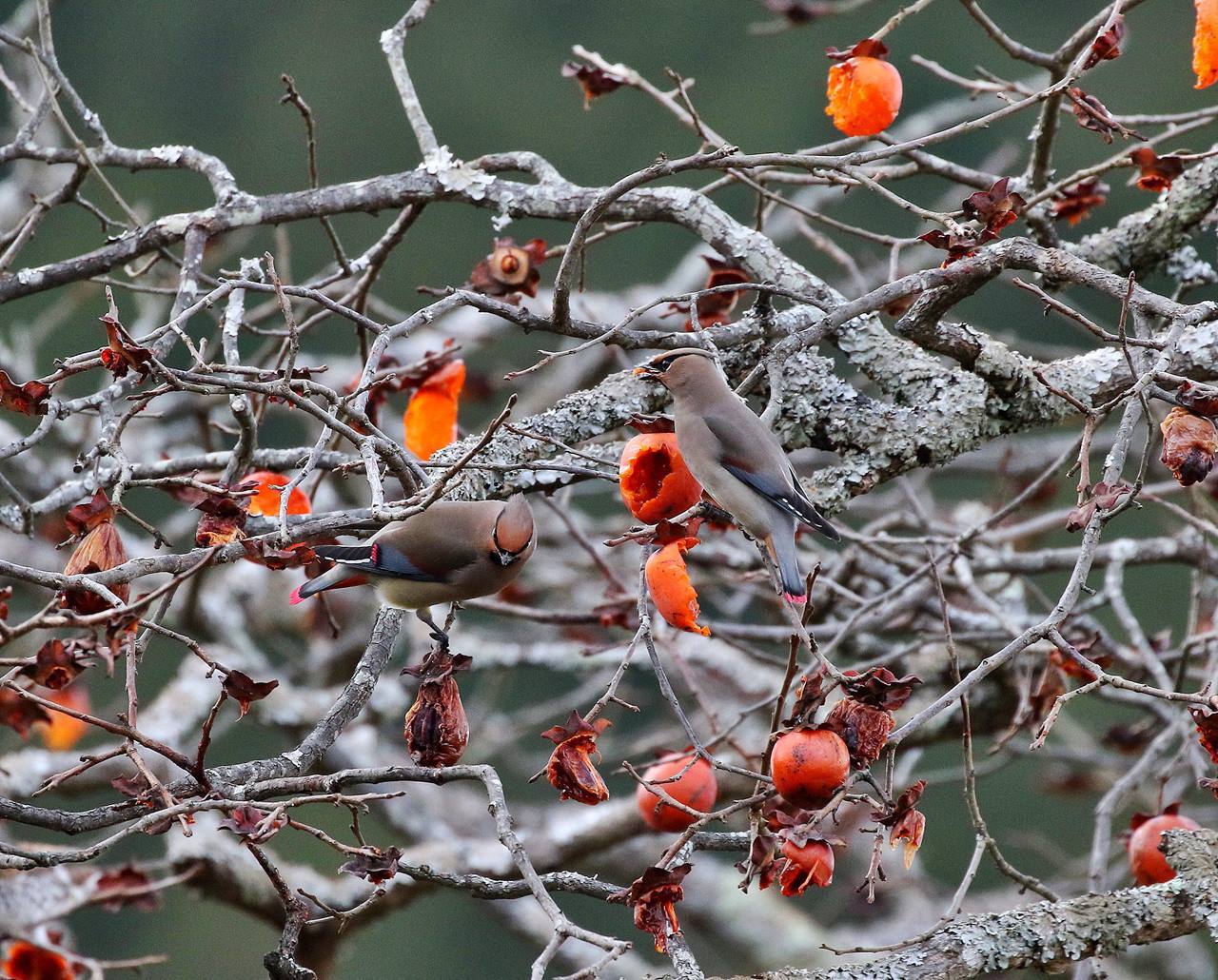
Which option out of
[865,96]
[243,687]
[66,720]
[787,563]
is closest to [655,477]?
[787,563]

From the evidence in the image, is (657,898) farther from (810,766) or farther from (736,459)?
(736,459)

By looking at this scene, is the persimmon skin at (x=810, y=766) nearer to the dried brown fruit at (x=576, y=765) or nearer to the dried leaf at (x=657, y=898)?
the dried leaf at (x=657, y=898)

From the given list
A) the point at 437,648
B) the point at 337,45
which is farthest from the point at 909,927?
the point at 337,45

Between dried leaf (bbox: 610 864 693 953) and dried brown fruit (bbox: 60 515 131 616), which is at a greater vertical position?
dried brown fruit (bbox: 60 515 131 616)

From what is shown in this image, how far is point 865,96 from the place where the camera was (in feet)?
8.45

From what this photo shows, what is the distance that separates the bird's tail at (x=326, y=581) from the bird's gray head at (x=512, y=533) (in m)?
0.22

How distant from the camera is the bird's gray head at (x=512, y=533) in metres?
2.17

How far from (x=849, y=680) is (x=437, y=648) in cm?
64

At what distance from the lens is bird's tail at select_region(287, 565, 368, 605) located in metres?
2.16

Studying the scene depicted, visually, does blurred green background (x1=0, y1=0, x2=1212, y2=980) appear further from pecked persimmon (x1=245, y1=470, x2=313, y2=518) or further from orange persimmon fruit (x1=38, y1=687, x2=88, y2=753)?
pecked persimmon (x1=245, y1=470, x2=313, y2=518)

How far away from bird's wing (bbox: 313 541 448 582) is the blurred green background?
686cm

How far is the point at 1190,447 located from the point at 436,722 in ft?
3.54

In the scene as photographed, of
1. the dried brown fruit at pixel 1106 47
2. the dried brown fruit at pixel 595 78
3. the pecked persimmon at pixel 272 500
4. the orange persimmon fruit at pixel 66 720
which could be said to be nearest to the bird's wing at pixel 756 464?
the pecked persimmon at pixel 272 500

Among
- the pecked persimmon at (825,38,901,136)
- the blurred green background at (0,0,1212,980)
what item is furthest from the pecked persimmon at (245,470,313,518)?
the blurred green background at (0,0,1212,980)
